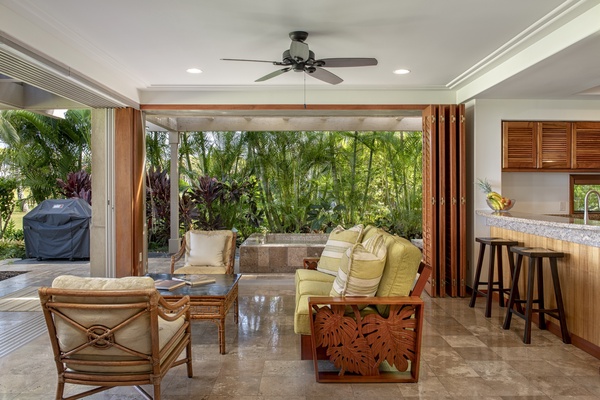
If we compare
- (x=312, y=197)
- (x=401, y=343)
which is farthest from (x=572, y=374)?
(x=312, y=197)

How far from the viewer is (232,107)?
5664 mm

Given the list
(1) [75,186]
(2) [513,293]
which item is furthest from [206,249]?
(1) [75,186]

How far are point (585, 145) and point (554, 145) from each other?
16.1 inches

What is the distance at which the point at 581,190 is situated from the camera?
19.2ft

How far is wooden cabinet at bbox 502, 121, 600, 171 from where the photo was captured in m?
5.36

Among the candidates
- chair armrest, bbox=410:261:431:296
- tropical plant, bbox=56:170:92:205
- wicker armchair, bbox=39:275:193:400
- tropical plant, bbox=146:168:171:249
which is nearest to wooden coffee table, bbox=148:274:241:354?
wicker armchair, bbox=39:275:193:400

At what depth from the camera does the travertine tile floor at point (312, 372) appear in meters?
2.71

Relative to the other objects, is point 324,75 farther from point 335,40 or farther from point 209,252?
point 209,252

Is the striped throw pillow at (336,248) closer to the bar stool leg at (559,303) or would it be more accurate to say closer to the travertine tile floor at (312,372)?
the travertine tile floor at (312,372)

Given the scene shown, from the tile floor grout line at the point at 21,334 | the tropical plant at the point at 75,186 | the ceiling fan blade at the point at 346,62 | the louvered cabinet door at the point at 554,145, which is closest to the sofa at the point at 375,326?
the ceiling fan blade at the point at 346,62

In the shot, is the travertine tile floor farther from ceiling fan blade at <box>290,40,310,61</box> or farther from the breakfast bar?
ceiling fan blade at <box>290,40,310,61</box>

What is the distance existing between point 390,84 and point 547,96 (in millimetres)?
1948

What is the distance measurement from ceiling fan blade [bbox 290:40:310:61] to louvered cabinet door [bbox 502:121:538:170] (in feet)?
10.3

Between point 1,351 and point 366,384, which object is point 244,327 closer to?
point 366,384
